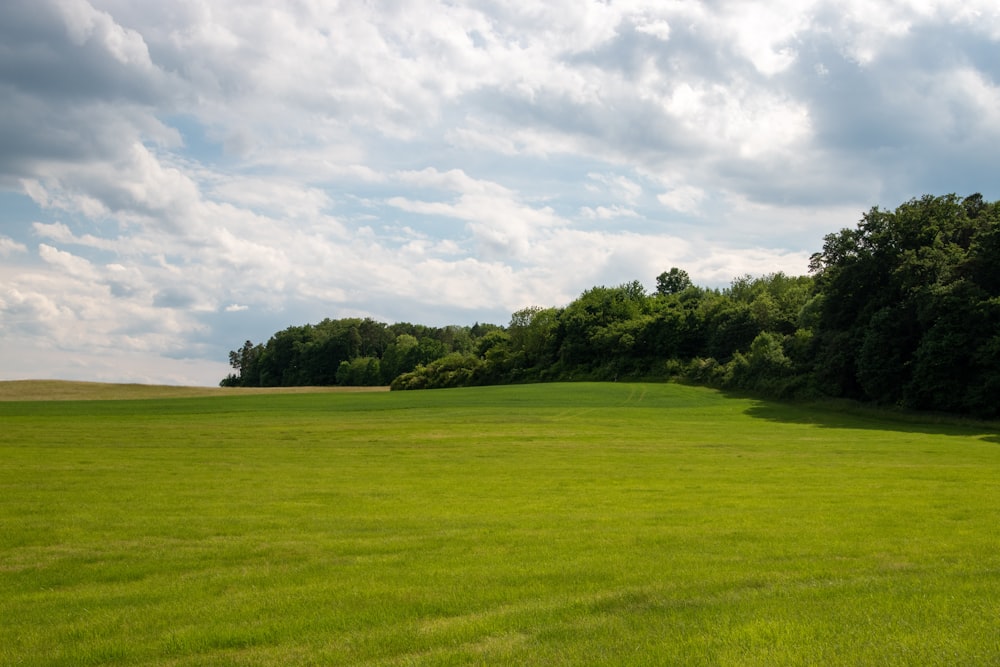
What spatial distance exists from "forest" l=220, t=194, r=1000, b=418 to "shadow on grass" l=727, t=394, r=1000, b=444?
152 centimetres

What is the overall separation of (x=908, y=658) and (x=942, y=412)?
60.5 meters

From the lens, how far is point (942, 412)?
194 ft

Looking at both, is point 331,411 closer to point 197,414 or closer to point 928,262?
point 197,414

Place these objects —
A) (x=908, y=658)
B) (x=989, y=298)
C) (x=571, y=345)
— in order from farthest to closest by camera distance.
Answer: (x=571, y=345) < (x=989, y=298) < (x=908, y=658)

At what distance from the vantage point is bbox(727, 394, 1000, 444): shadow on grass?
2046 inches

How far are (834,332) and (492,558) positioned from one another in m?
67.6

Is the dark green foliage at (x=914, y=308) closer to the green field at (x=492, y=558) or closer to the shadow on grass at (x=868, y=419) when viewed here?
the shadow on grass at (x=868, y=419)

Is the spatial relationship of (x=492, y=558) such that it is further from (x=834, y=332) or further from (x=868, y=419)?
(x=834, y=332)

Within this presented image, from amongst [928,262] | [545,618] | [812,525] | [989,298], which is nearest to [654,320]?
[928,262]

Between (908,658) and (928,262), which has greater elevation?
(928,262)

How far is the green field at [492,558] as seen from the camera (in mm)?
8508

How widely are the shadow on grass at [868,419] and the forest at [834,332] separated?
5.00ft

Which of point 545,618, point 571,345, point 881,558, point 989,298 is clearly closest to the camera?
point 545,618

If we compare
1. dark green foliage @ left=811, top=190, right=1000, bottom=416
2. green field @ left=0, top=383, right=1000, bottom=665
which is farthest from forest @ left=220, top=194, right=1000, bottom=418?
green field @ left=0, top=383, right=1000, bottom=665
